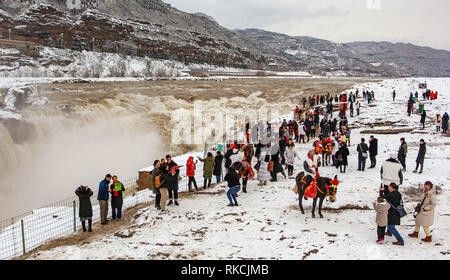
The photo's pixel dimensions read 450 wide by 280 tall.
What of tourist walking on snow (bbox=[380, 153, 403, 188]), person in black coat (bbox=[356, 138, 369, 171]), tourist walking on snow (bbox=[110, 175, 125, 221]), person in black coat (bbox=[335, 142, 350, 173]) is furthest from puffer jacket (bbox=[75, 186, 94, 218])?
person in black coat (bbox=[356, 138, 369, 171])

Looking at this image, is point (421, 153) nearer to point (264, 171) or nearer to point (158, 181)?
point (264, 171)

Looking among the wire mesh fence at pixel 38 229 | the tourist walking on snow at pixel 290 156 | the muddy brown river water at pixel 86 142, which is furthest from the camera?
the muddy brown river water at pixel 86 142

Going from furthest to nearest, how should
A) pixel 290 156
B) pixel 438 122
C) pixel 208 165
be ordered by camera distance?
pixel 438 122 < pixel 290 156 < pixel 208 165

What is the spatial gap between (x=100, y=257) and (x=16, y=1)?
203 m

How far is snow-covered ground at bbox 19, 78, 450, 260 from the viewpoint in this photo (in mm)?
7074

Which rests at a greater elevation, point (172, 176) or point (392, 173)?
point (392, 173)

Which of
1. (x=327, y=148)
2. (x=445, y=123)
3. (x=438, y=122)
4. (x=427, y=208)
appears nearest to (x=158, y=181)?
(x=427, y=208)

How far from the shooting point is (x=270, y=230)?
27.3ft

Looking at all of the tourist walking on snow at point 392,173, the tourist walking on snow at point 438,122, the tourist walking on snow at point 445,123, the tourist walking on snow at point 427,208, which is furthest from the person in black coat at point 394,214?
the tourist walking on snow at point 438,122

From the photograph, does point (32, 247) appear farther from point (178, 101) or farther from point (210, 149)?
point (178, 101)

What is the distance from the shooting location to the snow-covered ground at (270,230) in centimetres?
707

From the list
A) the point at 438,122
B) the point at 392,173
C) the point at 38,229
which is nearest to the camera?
the point at 392,173

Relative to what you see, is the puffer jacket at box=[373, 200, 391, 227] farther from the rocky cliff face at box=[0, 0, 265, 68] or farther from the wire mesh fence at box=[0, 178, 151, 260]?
the rocky cliff face at box=[0, 0, 265, 68]

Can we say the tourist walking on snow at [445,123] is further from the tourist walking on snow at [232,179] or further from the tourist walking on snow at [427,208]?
the tourist walking on snow at [232,179]
